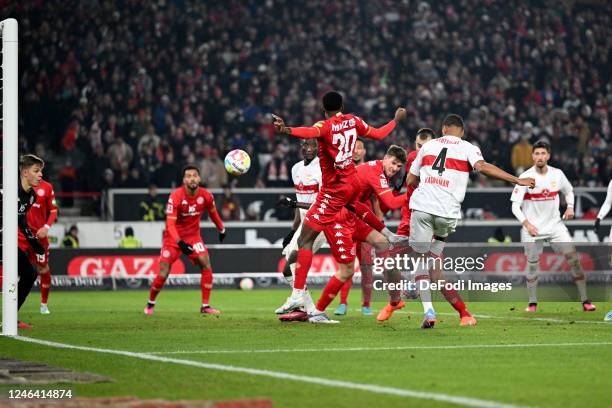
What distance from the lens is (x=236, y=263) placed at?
26094 millimetres

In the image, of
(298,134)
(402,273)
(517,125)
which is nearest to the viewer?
(298,134)

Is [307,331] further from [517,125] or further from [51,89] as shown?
[517,125]

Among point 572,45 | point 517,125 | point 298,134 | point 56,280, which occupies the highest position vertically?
point 572,45

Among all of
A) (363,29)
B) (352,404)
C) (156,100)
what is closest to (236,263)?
(156,100)

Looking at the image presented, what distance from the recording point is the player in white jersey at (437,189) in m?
12.4

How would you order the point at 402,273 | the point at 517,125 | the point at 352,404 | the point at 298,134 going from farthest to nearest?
the point at 517,125, the point at 402,273, the point at 298,134, the point at 352,404

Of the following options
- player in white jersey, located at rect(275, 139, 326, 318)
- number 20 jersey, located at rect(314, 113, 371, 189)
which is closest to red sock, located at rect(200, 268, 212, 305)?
player in white jersey, located at rect(275, 139, 326, 318)

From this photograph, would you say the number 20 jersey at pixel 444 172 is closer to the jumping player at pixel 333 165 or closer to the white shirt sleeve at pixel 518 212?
the jumping player at pixel 333 165

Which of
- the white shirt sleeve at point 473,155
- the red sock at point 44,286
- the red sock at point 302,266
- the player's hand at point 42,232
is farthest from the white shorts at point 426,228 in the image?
the red sock at point 44,286

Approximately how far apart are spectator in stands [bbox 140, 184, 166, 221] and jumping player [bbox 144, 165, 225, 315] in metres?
10.0

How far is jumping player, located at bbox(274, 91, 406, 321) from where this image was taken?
1263 centimetres

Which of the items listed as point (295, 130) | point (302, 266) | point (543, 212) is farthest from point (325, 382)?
point (543, 212)

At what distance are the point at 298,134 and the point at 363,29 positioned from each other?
25003mm

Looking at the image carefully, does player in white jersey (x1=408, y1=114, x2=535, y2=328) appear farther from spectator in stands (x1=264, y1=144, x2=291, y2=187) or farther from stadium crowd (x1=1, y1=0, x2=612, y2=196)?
spectator in stands (x1=264, y1=144, x2=291, y2=187)
